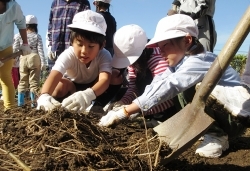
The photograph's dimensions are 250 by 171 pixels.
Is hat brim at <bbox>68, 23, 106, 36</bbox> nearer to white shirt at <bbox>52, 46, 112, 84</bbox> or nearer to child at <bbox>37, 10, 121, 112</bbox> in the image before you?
child at <bbox>37, 10, 121, 112</bbox>

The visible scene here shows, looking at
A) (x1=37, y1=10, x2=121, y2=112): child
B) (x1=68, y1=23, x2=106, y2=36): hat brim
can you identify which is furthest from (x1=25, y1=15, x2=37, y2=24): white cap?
(x1=68, y1=23, x2=106, y2=36): hat brim

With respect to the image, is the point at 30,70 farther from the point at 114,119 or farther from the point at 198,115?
the point at 198,115

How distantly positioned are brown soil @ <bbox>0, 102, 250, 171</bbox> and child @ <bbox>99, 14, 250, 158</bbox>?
0.42 feet

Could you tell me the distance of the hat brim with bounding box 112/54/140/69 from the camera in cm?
275

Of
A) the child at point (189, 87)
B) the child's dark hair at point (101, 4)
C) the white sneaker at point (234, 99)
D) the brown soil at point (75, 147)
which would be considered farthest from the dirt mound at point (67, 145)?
the child's dark hair at point (101, 4)

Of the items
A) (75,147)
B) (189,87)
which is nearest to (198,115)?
(189,87)

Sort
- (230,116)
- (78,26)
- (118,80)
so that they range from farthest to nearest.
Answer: (118,80)
(78,26)
(230,116)

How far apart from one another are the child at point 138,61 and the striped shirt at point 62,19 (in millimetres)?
1516

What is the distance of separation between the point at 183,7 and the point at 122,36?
4.58 ft

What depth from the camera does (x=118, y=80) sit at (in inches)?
120

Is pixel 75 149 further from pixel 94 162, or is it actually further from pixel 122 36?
pixel 122 36

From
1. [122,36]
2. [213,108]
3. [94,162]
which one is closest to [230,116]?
[213,108]

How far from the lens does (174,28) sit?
2357mm

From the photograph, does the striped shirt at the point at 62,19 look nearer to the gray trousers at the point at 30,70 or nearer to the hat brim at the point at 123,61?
the hat brim at the point at 123,61
